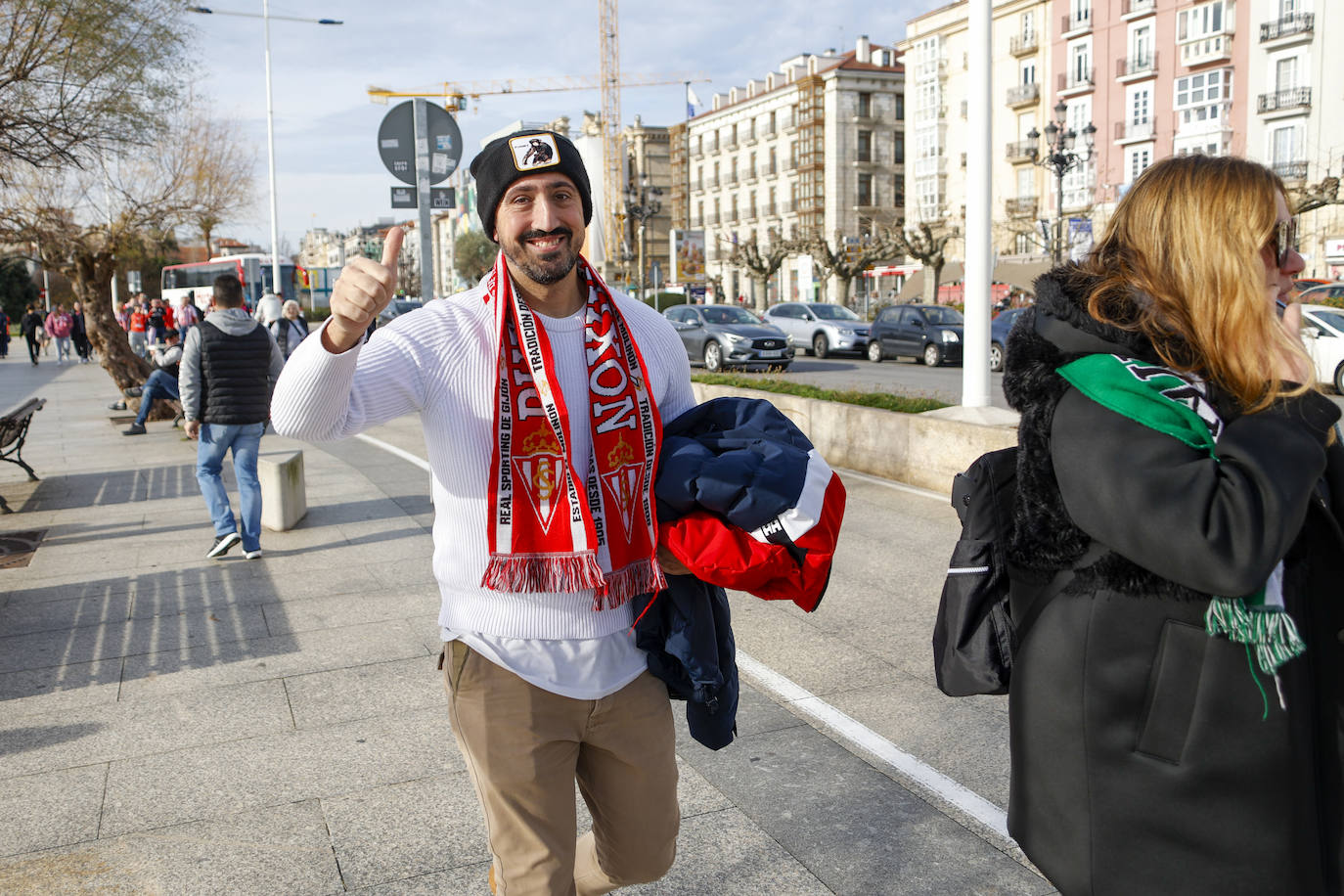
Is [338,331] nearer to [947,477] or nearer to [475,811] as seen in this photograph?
[475,811]

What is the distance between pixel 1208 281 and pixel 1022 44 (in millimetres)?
59847

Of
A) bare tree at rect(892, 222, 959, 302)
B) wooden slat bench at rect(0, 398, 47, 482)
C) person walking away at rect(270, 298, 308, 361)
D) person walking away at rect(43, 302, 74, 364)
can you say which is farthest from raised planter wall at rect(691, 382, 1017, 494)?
bare tree at rect(892, 222, 959, 302)

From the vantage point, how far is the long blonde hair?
176cm

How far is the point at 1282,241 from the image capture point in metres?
1.87

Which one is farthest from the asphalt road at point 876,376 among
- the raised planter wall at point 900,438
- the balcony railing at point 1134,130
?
the balcony railing at point 1134,130

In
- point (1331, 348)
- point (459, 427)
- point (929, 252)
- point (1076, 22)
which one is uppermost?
point (1076, 22)

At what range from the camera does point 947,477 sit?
29.7 feet

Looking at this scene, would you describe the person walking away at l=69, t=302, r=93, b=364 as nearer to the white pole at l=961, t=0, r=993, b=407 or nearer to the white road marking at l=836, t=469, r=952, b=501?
the white road marking at l=836, t=469, r=952, b=501

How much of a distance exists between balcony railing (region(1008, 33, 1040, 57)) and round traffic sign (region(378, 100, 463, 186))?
53.4 metres

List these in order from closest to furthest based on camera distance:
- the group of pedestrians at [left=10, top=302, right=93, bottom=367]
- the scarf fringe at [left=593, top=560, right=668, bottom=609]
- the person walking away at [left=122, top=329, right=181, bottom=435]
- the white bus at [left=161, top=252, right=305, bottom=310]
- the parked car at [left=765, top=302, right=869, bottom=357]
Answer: the scarf fringe at [left=593, top=560, right=668, bottom=609]
the person walking away at [left=122, top=329, right=181, bottom=435]
the parked car at [left=765, top=302, right=869, bottom=357]
the group of pedestrians at [left=10, top=302, right=93, bottom=367]
the white bus at [left=161, top=252, right=305, bottom=310]

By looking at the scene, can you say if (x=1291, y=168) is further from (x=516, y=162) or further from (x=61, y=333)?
(x=516, y=162)

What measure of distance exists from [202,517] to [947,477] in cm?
601

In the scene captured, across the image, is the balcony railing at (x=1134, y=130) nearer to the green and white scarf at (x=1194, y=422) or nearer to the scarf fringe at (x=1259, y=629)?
the green and white scarf at (x=1194, y=422)

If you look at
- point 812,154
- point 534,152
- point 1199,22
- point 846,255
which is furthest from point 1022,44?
point 534,152
